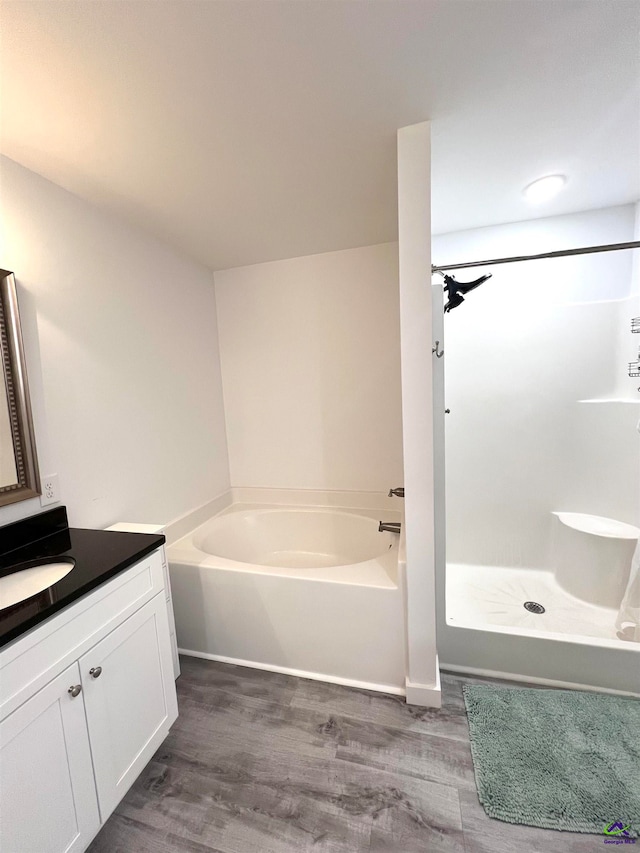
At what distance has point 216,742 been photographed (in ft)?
4.66

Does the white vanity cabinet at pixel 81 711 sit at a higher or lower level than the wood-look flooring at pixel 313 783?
higher

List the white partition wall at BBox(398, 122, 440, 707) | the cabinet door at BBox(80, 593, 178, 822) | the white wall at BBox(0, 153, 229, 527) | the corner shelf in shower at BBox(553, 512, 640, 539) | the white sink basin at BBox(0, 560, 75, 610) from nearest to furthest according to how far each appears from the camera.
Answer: the cabinet door at BBox(80, 593, 178, 822), the white sink basin at BBox(0, 560, 75, 610), the white partition wall at BBox(398, 122, 440, 707), the white wall at BBox(0, 153, 229, 527), the corner shelf in shower at BBox(553, 512, 640, 539)

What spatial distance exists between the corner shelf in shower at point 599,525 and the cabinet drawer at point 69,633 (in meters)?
2.36

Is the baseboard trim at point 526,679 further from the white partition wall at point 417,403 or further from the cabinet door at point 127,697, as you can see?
the cabinet door at point 127,697

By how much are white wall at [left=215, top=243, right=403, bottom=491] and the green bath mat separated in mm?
1342

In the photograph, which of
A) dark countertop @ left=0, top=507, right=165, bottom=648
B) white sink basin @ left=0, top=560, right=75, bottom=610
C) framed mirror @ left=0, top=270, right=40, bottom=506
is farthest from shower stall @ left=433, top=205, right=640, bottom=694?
framed mirror @ left=0, top=270, right=40, bottom=506

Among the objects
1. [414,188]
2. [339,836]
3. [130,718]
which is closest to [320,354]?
[414,188]

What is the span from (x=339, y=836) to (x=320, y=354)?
2315 millimetres

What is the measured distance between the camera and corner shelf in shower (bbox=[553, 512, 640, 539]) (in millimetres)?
1981

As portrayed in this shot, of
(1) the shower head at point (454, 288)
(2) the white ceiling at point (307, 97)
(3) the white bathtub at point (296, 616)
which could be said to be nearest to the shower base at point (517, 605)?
(3) the white bathtub at point (296, 616)

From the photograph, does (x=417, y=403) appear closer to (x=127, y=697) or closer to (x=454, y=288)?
(x=454, y=288)

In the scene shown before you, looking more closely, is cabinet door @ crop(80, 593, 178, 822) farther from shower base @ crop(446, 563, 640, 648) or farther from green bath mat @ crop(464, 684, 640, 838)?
shower base @ crop(446, 563, 640, 648)

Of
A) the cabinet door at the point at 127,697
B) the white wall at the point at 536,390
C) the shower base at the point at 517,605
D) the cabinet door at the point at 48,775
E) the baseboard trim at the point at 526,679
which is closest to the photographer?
the cabinet door at the point at 48,775

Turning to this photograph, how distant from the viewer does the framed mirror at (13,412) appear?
51.3 inches
